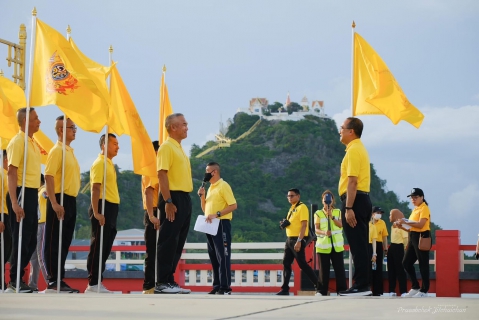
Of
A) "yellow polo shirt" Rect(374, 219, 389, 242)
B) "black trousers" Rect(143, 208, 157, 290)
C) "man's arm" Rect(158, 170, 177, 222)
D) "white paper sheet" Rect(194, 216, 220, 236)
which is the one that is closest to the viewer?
"man's arm" Rect(158, 170, 177, 222)

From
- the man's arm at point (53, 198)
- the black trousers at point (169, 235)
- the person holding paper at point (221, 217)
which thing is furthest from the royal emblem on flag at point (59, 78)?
the person holding paper at point (221, 217)

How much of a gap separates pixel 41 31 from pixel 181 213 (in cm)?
263

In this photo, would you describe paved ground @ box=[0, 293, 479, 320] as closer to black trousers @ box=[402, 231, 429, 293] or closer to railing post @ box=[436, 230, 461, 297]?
black trousers @ box=[402, 231, 429, 293]

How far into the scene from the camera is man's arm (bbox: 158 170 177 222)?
843 cm

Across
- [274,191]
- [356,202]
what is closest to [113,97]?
[356,202]

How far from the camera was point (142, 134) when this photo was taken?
1014cm

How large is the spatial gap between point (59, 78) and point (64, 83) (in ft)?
0.26

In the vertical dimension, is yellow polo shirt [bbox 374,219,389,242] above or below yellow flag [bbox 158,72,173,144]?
below

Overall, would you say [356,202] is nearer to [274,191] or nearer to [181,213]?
[181,213]

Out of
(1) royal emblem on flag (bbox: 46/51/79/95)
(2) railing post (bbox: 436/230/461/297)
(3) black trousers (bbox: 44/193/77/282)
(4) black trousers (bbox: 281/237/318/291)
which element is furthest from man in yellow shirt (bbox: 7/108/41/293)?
(2) railing post (bbox: 436/230/461/297)

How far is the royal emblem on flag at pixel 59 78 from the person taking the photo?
896 cm

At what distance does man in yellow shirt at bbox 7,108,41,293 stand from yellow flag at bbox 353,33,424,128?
13.0ft

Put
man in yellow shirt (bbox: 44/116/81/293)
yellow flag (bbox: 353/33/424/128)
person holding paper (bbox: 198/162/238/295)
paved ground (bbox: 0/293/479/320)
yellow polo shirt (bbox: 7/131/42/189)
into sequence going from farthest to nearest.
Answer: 1. person holding paper (bbox: 198/162/238/295)
2. yellow flag (bbox: 353/33/424/128)
3. man in yellow shirt (bbox: 44/116/81/293)
4. yellow polo shirt (bbox: 7/131/42/189)
5. paved ground (bbox: 0/293/479/320)

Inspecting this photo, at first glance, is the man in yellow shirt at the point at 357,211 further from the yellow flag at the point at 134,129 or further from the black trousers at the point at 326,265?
the yellow flag at the point at 134,129
